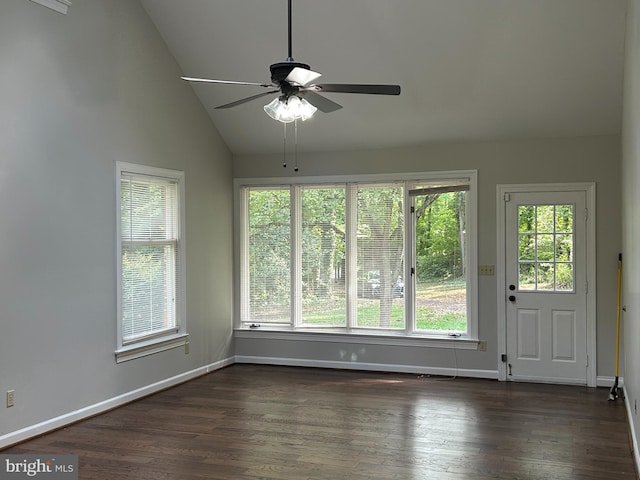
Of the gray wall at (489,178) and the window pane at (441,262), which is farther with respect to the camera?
the window pane at (441,262)

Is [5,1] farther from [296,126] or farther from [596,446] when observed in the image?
[596,446]

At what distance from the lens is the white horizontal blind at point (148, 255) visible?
5547 millimetres

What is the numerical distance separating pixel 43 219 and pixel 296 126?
9.56ft

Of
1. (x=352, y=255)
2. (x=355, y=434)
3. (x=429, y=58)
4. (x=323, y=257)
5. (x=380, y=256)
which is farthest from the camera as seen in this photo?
(x=323, y=257)

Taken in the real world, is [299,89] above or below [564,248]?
above

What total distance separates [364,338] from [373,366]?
1.02ft

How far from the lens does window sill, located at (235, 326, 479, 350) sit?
6555mm

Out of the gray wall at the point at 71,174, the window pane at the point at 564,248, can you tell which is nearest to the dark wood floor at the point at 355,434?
the gray wall at the point at 71,174

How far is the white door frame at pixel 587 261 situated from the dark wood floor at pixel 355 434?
31 centimetres

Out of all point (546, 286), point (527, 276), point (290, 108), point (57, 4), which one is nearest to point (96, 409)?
point (290, 108)

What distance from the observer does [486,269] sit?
254 inches

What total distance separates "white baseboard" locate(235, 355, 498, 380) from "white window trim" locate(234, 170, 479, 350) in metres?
0.24

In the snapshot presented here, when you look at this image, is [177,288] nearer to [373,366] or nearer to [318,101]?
[373,366]

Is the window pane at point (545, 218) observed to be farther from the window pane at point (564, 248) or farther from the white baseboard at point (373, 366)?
the white baseboard at point (373, 366)
